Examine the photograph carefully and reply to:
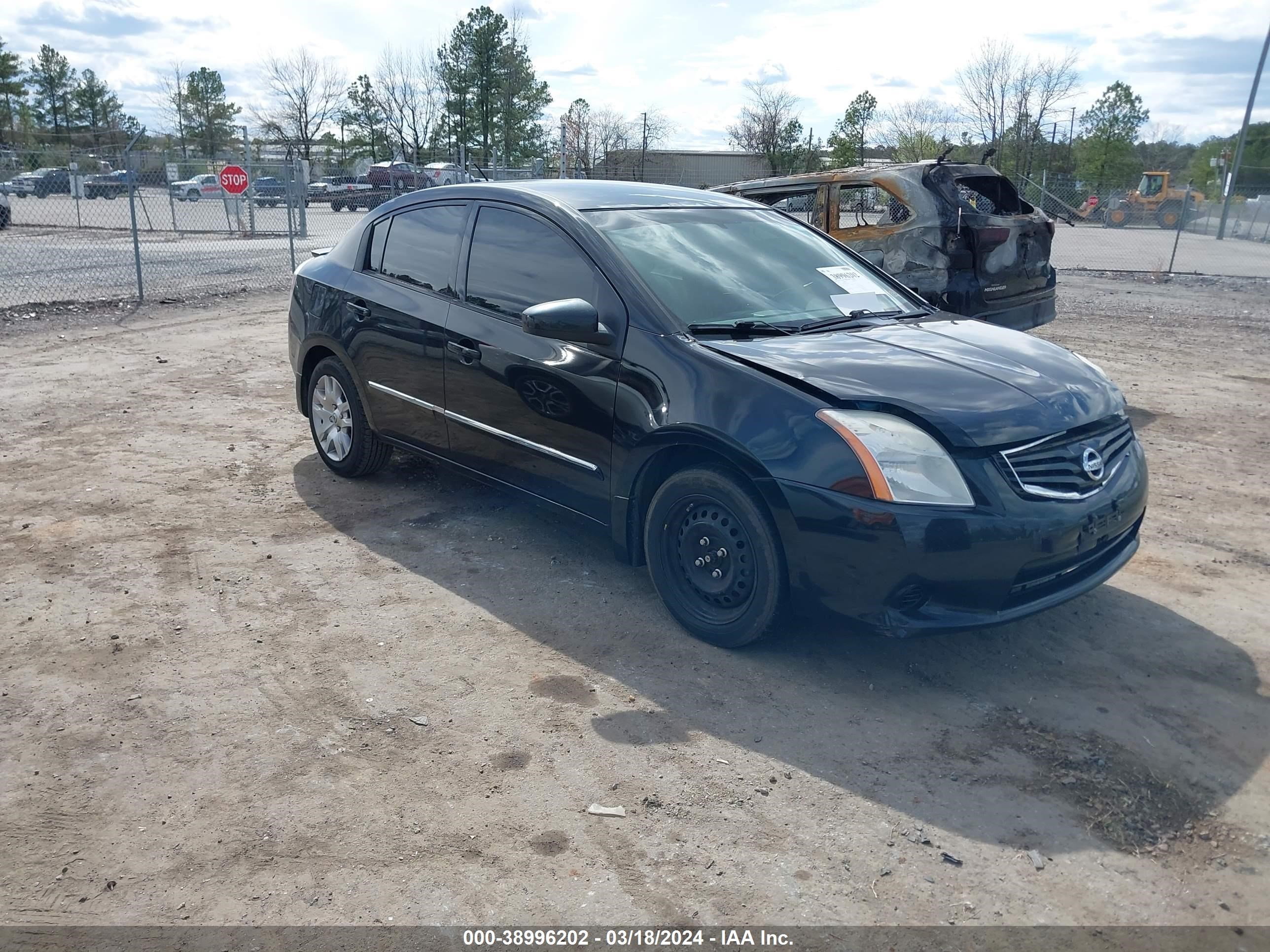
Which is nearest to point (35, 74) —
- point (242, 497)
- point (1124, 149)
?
point (1124, 149)

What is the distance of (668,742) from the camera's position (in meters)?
3.43

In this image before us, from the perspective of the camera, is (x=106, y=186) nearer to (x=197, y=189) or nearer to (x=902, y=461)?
(x=197, y=189)

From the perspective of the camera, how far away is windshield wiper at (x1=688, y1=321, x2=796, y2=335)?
4141 mm

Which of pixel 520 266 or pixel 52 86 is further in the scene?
pixel 52 86

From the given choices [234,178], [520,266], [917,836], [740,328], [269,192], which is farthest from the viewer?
[269,192]

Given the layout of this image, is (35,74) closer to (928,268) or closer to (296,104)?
(296,104)

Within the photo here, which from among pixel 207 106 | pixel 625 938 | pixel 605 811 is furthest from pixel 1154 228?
pixel 207 106

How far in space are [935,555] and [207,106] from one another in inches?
3240

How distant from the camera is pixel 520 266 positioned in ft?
15.6

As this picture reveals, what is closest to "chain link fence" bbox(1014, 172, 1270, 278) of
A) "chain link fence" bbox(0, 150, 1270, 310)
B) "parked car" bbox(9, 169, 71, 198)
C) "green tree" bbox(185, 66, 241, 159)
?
"chain link fence" bbox(0, 150, 1270, 310)

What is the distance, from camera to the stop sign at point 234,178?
1998 centimetres

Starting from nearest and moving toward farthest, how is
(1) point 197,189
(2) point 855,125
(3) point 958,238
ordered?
(3) point 958,238 < (1) point 197,189 < (2) point 855,125

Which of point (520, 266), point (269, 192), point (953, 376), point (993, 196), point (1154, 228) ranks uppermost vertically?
point (993, 196)

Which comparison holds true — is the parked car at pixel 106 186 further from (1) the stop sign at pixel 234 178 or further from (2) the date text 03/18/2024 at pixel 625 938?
(2) the date text 03/18/2024 at pixel 625 938
